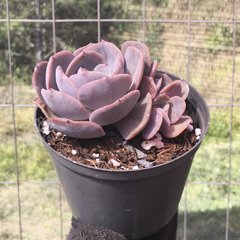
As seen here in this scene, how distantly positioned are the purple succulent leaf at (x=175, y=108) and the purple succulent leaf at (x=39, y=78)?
12.4 inches

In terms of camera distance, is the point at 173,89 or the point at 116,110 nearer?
the point at 116,110

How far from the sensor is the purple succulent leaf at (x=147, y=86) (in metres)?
0.68

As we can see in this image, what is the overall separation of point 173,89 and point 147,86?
0.23 feet

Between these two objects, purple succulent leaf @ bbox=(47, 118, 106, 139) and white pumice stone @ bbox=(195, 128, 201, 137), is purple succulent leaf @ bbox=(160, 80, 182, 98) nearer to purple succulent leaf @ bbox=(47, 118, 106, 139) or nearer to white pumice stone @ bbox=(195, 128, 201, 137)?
white pumice stone @ bbox=(195, 128, 201, 137)

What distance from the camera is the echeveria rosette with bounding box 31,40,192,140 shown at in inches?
Answer: 23.5

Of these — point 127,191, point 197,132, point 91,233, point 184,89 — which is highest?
point 184,89

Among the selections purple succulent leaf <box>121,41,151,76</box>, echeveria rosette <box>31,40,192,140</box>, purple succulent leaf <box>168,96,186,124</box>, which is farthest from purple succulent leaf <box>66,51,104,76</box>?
purple succulent leaf <box>168,96,186,124</box>

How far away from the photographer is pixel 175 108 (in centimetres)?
68

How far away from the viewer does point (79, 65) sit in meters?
0.68

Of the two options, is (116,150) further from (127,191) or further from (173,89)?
(173,89)

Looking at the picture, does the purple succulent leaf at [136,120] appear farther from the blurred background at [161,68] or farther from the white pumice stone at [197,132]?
the blurred background at [161,68]

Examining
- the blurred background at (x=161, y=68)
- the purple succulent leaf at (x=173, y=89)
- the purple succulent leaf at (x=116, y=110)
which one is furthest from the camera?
the blurred background at (x=161, y=68)

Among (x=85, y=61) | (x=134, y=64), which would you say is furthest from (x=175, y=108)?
(x=85, y=61)

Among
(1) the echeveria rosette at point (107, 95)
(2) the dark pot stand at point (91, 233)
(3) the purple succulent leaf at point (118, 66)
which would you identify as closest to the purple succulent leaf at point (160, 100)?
(1) the echeveria rosette at point (107, 95)
